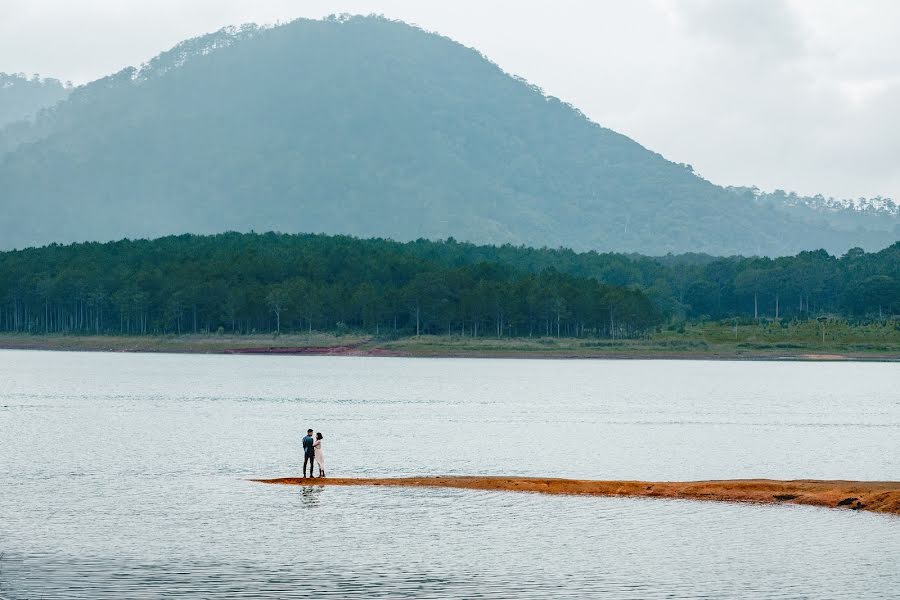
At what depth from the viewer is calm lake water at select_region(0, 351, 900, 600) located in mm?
39781

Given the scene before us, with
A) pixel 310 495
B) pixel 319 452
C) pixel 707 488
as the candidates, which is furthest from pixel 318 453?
pixel 707 488

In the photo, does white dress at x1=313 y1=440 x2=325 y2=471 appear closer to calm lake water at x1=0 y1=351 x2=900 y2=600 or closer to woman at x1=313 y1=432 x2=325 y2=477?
woman at x1=313 y1=432 x2=325 y2=477

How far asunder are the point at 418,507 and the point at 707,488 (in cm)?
1408

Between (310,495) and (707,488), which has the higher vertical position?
(310,495)

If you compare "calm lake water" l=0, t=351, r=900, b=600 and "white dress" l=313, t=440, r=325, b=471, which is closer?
"calm lake water" l=0, t=351, r=900, b=600

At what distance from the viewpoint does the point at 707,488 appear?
58.3 meters

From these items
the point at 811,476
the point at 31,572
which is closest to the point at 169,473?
the point at 31,572

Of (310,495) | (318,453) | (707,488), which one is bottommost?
(707,488)

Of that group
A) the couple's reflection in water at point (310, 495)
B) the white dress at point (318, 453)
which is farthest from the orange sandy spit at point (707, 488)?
the couple's reflection in water at point (310, 495)

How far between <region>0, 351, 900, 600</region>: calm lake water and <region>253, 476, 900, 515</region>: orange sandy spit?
1729 mm

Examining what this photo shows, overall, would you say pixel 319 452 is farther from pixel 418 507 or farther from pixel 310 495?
pixel 418 507

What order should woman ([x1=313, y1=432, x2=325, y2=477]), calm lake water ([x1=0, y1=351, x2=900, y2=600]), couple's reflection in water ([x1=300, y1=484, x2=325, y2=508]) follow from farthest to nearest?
woman ([x1=313, y1=432, x2=325, y2=477]) → couple's reflection in water ([x1=300, y1=484, x2=325, y2=508]) → calm lake water ([x1=0, y1=351, x2=900, y2=600])

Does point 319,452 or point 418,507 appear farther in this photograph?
point 319,452

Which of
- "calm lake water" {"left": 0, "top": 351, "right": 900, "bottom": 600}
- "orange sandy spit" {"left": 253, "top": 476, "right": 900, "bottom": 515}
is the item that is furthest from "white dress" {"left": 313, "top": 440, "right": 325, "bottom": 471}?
"calm lake water" {"left": 0, "top": 351, "right": 900, "bottom": 600}
